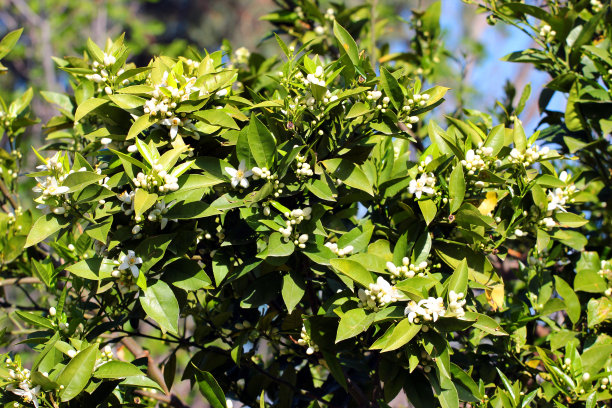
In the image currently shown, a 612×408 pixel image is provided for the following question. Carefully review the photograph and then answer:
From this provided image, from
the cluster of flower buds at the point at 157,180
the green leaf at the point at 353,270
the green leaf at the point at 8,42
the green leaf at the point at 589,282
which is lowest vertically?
→ the green leaf at the point at 589,282

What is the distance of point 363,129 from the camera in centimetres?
150

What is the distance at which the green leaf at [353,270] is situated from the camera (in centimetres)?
129

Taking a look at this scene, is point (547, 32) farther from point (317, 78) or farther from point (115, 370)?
point (115, 370)

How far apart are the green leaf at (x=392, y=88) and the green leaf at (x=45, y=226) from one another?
2.91 feet

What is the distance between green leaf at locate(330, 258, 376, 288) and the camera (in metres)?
1.29

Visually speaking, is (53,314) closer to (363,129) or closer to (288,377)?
(288,377)

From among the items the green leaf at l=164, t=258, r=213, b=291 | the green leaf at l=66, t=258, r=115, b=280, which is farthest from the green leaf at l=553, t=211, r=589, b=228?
the green leaf at l=66, t=258, r=115, b=280

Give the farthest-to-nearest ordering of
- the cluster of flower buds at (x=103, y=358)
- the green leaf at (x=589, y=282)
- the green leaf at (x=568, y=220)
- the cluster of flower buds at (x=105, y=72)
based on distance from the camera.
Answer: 1. the green leaf at (x=589, y=282)
2. the green leaf at (x=568, y=220)
3. the cluster of flower buds at (x=105, y=72)
4. the cluster of flower buds at (x=103, y=358)

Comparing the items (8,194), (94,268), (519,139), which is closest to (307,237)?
(94,268)

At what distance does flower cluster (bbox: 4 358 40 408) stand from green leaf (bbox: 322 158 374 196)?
890 mm

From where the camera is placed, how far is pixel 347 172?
1.44 metres

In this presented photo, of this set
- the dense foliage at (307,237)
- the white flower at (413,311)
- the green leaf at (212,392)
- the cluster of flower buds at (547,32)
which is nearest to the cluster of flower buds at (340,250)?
the dense foliage at (307,237)

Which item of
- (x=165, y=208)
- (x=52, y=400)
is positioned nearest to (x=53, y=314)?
(x=52, y=400)

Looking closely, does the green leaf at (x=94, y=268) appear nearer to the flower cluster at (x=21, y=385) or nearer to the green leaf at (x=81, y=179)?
the green leaf at (x=81, y=179)
